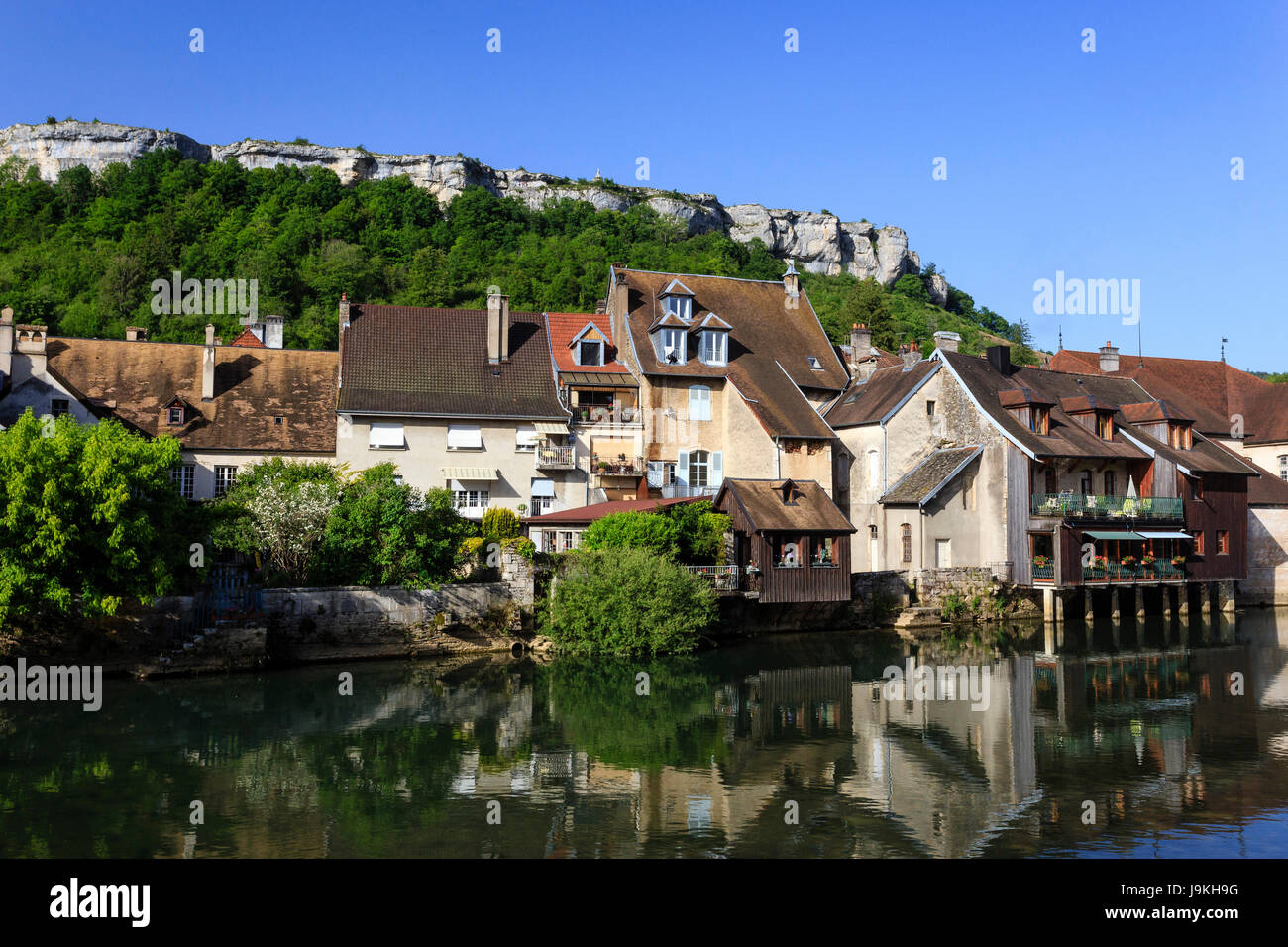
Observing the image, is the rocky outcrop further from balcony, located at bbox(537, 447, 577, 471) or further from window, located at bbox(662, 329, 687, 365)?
balcony, located at bbox(537, 447, 577, 471)

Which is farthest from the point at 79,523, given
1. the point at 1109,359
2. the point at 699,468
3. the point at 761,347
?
the point at 1109,359

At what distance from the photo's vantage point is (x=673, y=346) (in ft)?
141

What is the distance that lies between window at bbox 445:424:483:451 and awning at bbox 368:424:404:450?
5.89 feet

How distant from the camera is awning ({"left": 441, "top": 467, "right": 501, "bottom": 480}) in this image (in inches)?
1534

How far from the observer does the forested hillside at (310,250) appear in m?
71.2

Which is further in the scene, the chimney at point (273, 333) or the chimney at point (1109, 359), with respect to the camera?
the chimney at point (1109, 359)

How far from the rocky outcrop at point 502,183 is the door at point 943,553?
9037 centimetres

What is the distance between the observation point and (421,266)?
8262 centimetres

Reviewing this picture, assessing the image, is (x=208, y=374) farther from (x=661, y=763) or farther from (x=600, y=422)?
(x=661, y=763)

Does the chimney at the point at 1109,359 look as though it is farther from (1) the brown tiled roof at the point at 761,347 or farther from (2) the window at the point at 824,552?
(2) the window at the point at 824,552

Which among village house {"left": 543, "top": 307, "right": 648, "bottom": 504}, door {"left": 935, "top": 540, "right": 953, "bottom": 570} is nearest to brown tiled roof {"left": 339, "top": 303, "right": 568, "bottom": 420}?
village house {"left": 543, "top": 307, "right": 648, "bottom": 504}

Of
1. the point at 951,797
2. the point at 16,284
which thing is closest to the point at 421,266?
the point at 16,284

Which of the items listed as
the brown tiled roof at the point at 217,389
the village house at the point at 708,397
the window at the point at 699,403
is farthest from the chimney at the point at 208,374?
the window at the point at 699,403
